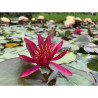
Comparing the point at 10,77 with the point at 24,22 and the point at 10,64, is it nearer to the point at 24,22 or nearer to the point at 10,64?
the point at 10,64

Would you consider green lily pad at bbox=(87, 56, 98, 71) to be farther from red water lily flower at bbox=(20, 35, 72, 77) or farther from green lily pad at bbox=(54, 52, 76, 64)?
red water lily flower at bbox=(20, 35, 72, 77)

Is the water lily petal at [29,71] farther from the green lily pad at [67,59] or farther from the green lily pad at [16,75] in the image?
the green lily pad at [67,59]

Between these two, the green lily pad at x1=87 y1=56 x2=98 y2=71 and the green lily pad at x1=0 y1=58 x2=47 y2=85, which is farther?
the green lily pad at x1=87 y1=56 x2=98 y2=71

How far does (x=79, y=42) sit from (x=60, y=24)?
1105mm

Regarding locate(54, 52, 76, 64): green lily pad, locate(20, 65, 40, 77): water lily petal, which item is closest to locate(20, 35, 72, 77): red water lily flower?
locate(20, 65, 40, 77): water lily petal

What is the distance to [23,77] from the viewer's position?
437mm

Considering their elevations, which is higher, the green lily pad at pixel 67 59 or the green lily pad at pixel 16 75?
the green lily pad at pixel 16 75

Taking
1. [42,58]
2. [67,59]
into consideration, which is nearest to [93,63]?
[67,59]

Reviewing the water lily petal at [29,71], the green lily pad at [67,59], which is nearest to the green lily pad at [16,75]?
the water lily petal at [29,71]

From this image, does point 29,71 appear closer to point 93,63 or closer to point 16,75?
point 16,75

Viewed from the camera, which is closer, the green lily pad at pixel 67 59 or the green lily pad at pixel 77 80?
the green lily pad at pixel 77 80

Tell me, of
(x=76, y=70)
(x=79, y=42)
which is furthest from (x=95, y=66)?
(x=79, y=42)

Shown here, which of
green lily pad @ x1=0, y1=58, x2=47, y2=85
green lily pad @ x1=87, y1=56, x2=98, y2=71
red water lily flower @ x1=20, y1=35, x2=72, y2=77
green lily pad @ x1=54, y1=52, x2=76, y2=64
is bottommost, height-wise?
green lily pad @ x1=87, y1=56, x2=98, y2=71

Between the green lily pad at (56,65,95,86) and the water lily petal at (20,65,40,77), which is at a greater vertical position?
the water lily petal at (20,65,40,77)
